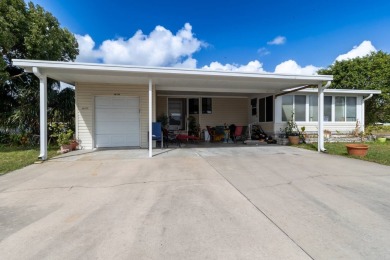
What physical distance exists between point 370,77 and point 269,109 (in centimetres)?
1129

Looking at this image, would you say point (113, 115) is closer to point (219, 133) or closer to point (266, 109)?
point (219, 133)

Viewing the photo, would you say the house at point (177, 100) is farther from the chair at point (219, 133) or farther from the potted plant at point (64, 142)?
the potted plant at point (64, 142)


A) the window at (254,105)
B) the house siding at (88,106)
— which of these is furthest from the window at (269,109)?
the house siding at (88,106)

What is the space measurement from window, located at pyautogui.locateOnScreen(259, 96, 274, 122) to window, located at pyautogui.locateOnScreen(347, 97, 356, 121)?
14.2 ft

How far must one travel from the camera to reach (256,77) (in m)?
8.07

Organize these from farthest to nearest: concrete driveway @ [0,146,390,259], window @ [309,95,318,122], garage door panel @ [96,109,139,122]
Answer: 1. window @ [309,95,318,122]
2. garage door panel @ [96,109,139,122]
3. concrete driveway @ [0,146,390,259]

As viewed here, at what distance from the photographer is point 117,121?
977cm

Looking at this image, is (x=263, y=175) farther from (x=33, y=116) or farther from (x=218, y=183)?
(x=33, y=116)

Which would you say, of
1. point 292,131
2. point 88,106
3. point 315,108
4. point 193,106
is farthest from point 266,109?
point 88,106

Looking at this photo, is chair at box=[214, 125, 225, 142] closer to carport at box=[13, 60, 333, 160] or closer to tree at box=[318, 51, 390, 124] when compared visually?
carport at box=[13, 60, 333, 160]

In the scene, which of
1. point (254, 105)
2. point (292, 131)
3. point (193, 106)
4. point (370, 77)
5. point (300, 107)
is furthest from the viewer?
point (370, 77)

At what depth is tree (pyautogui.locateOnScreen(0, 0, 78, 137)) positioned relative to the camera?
1008cm

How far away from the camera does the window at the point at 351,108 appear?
1255 centimetres

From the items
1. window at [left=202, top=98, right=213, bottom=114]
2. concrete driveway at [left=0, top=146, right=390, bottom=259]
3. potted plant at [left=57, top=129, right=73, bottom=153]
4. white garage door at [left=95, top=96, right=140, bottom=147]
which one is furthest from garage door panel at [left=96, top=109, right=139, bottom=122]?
window at [left=202, top=98, right=213, bottom=114]
